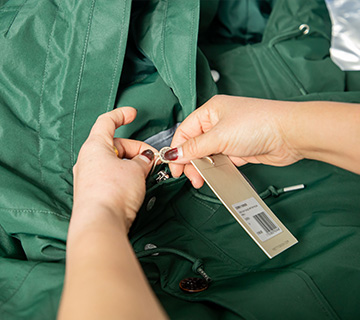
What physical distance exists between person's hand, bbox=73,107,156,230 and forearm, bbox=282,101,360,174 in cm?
31

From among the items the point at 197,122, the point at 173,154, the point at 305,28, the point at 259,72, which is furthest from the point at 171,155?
the point at 305,28

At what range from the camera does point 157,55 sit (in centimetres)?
90

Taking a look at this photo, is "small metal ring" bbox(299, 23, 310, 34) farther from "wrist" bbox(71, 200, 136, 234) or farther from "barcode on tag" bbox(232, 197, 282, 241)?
"wrist" bbox(71, 200, 136, 234)

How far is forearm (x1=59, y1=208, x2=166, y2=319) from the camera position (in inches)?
15.8

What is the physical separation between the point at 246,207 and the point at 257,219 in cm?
3

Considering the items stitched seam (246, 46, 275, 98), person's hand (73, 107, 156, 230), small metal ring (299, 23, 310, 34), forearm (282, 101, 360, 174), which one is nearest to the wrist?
person's hand (73, 107, 156, 230)

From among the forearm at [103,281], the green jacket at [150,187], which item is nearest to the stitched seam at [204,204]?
the green jacket at [150,187]

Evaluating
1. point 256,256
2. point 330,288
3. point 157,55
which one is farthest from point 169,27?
point 330,288

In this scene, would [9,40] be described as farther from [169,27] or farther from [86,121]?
[169,27]

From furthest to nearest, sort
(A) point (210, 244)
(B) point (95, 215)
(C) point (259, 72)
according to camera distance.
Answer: (C) point (259, 72) → (A) point (210, 244) → (B) point (95, 215)

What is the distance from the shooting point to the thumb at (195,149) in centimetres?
75

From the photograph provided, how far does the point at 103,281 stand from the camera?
0.42 meters

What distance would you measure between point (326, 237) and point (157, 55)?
0.58 metres

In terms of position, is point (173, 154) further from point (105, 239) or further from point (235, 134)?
point (105, 239)
